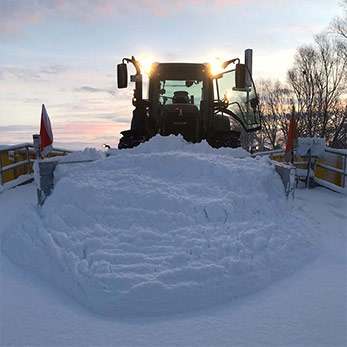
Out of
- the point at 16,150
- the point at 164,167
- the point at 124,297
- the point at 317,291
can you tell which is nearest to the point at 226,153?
the point at 164,167

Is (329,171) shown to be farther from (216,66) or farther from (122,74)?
(122,74)

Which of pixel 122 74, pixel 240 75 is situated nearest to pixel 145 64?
pixel 122 74

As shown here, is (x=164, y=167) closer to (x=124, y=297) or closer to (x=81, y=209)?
(x=81, y=209)

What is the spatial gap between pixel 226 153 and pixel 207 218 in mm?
2252

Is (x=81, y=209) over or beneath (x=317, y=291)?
over

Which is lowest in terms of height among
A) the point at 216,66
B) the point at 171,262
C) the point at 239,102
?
the point at 171,262

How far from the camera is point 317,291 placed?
10.1 ft

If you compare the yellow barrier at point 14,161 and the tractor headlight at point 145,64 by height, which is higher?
the tractor headlight at point 145,64

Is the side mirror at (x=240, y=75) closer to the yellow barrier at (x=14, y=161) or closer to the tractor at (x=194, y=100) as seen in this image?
the tractor at (x=194, y=100)

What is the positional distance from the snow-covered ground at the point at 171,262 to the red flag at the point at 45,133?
69.7 inches

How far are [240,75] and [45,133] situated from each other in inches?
164

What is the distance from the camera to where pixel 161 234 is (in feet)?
11.8

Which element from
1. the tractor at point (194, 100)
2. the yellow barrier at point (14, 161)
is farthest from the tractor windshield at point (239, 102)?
the yellow barrier at point (14, 161)

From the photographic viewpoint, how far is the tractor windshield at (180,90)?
7945 mm
